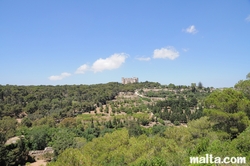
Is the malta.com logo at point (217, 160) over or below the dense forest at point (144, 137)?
over

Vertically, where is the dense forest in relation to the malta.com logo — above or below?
below

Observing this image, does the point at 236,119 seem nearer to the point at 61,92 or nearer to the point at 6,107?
the point at 6,107

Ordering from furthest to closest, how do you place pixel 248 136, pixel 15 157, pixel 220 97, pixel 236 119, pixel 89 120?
pixel 89 120, pixel 15 157, pixel 220 97, pixel 236 119, pixel 248 136

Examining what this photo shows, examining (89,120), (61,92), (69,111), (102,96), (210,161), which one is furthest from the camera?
(61,92)

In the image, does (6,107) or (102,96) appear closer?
(6,107)

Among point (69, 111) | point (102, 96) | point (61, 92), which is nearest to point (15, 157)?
point (69, 111)

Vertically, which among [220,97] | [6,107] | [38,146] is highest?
[220,97]

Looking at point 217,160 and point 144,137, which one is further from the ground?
point 217,160

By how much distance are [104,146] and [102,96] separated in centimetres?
5439

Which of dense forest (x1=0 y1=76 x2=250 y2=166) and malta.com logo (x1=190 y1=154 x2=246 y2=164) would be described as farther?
dense forest (x1=0 y1=76 x2=250 y2=166)

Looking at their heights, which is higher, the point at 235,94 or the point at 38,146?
the point at 235,94

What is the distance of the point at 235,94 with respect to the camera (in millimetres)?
15719

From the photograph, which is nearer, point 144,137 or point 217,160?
point 217,160

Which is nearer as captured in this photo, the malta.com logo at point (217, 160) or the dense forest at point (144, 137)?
the malta.com logo at point (217, 160)
